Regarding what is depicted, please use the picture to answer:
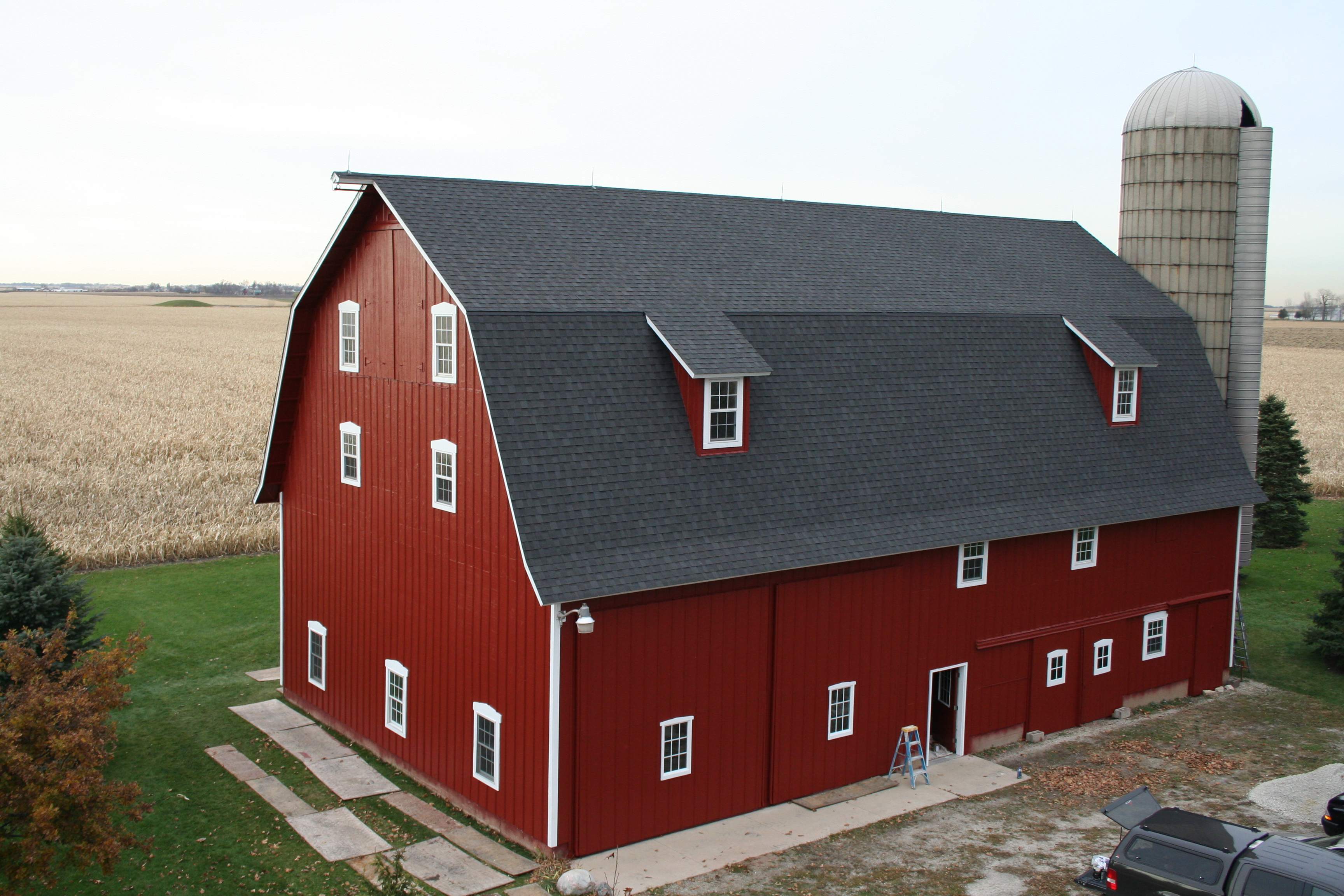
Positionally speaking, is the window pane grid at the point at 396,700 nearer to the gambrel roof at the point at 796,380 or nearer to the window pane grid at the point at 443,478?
the window pane grid at the point at 443,478

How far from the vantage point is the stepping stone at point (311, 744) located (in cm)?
1981

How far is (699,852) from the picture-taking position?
16.1m

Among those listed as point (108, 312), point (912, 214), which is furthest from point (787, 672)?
point (108, 312)

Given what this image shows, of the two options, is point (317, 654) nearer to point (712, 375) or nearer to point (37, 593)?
point (37, 593)

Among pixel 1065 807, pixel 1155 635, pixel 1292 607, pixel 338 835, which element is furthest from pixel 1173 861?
pixel 1292 607

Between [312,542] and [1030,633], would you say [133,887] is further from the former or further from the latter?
[1030,633]

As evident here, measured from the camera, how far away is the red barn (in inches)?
633

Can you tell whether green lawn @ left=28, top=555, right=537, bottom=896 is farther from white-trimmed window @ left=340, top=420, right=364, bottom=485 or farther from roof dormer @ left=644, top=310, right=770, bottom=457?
roof dormer @ left=644, top=310, right=770, bottom=457

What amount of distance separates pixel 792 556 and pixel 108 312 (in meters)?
128

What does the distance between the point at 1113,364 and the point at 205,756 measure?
18319 mm

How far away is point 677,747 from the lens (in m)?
16.7

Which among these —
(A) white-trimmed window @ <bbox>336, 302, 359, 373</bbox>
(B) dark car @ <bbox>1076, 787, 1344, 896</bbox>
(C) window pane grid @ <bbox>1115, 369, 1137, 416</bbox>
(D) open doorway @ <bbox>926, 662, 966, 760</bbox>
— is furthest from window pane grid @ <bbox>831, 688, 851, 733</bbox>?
(A) white-trimmed window @ <bbox>336, 302, 359, 373</bbox>

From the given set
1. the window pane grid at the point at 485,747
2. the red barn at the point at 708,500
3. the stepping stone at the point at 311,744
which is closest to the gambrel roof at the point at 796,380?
the red barn at the point at 708,500

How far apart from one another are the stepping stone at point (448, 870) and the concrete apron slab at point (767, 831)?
4.02ft
